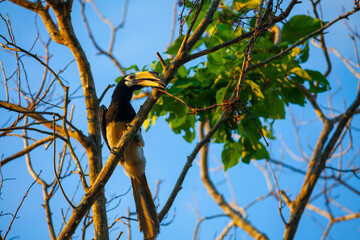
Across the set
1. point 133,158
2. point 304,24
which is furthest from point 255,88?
point 133,158

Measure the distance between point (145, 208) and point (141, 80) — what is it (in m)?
1.17

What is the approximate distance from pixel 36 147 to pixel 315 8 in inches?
130

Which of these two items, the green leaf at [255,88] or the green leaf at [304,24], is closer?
the green leaf at [255,88]

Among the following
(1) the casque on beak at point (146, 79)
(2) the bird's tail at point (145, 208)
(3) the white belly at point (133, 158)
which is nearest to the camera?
(1) the casque on beak at point (146, 79)

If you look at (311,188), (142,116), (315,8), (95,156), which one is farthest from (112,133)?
(315,8)

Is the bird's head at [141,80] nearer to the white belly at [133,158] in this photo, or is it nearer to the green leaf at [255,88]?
the white belly at [133,158]

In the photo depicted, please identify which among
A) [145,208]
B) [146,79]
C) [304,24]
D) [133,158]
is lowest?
[145,208]

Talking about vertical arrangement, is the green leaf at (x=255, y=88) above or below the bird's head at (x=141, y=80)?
below

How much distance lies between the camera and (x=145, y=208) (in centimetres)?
347

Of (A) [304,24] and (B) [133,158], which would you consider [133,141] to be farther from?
(A) [304,24]

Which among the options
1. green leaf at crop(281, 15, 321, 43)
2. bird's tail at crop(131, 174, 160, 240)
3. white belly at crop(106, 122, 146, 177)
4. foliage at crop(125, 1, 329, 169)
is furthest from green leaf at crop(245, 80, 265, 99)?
→ bird's tail at crop(131, 174, 160, 240)

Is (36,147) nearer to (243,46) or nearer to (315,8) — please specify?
(243,46)

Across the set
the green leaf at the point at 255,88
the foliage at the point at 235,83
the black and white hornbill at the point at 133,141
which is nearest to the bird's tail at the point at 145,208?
the black and white hornbill at the point at 133,141

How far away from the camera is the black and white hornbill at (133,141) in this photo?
10.9 ft
